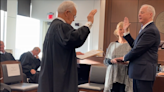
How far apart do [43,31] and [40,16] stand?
0.62 metres

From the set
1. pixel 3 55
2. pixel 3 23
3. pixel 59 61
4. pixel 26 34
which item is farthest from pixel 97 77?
pixel 26 34

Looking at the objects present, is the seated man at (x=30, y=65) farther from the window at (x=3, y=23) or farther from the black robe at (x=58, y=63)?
the black robe at (x=58, y=63)

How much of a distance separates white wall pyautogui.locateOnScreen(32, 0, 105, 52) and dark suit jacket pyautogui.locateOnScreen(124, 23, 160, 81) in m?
3.80

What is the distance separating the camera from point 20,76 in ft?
11.2

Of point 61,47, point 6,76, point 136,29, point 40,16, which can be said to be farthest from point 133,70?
point 40,16

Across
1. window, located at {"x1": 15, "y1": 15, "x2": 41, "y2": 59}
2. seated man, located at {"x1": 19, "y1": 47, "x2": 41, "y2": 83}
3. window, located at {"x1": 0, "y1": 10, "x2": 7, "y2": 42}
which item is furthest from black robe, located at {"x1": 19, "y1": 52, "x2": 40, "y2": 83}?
window, located at {"x1": 15, "y1": 15, "x2": 41, "y2": 59}

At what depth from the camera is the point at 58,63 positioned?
1.58m

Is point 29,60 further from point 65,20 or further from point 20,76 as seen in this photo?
point 65,20

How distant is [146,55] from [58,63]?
896 mm

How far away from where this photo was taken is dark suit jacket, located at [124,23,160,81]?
1.90 m

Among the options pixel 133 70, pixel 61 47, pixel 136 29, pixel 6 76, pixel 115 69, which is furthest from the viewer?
pixel 136 29

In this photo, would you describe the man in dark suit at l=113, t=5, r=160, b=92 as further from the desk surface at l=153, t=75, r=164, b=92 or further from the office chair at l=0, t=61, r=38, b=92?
the office chair at l=0, t=61, r=38, b=92

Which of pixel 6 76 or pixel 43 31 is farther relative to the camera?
pixel 43 31

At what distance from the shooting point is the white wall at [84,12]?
578cm
